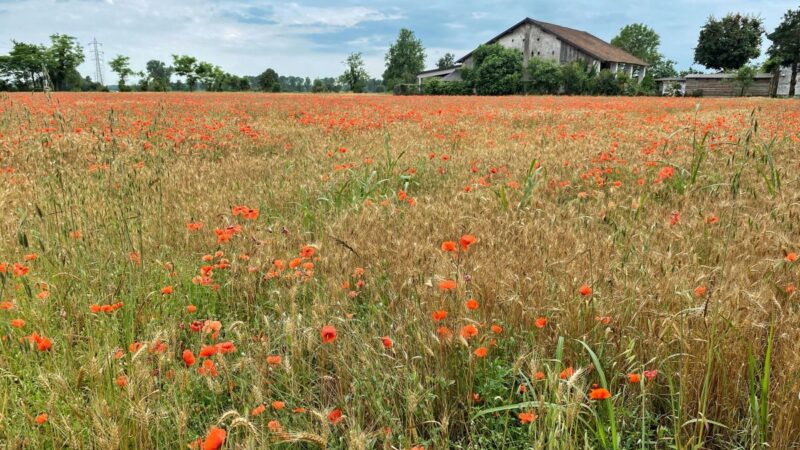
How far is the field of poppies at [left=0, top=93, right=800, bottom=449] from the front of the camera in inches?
64.8

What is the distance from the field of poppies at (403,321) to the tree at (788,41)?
200 feet

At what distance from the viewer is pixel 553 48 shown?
57031 millimetres

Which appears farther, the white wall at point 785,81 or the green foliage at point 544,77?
the white wall at point 785,81

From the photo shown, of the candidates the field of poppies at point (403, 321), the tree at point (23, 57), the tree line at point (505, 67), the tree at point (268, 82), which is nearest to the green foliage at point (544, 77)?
the tree line at point (505, 67)

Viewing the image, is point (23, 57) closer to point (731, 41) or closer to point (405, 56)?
point (405, 56)

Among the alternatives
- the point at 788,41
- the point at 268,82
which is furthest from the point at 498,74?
the point at 268,82

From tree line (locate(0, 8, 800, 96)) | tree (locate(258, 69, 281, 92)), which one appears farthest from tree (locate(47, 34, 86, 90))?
tree (locate(258, 69, 281, 92))

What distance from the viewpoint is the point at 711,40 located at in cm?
6700

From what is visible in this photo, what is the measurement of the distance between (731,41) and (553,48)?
29430mm

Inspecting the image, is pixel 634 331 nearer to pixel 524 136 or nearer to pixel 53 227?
pixel 53 227

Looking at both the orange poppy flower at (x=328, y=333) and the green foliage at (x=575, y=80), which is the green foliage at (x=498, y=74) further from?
the orange poppy flower at (x=328, y=333)

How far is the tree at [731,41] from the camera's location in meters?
65.4

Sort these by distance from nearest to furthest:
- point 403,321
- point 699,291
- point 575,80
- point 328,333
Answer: point 328,333 → point 699,291 → point 403,321 → point 575,80

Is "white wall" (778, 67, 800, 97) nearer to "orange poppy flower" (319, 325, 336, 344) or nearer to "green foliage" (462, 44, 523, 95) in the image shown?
"green foliage" (462, 44, 523, 95)
